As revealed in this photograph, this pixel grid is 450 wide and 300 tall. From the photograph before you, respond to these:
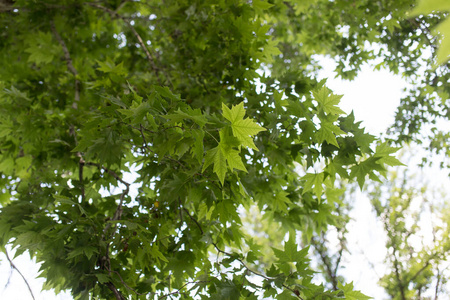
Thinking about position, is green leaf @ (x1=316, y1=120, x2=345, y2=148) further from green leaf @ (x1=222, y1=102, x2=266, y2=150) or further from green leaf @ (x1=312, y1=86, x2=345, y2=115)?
green leaf @ (x1=222, y1=102, x2=266, y2=150)

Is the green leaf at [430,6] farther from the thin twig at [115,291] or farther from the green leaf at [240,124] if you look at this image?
the thin twig at [115,291]

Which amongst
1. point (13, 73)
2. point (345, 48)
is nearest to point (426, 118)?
point (345, 48)

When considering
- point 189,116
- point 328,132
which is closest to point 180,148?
point 189,116

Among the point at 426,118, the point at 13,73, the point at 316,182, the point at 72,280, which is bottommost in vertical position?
the point at 72,280

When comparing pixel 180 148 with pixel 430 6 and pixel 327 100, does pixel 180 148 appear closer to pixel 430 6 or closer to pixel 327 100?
pixel 327 100

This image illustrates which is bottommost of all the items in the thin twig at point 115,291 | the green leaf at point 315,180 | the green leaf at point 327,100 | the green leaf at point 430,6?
the thin twig at point 115,291

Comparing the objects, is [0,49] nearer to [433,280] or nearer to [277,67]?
[277,67]

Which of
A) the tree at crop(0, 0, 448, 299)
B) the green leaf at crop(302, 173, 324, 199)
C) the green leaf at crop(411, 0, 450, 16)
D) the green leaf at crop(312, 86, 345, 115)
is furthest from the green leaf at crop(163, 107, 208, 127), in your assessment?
the green leaf at crop(411, 0, 450, 16)

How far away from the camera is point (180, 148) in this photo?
1.75 m

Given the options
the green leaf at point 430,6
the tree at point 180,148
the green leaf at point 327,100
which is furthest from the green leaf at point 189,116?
the green leaf at point 430,6

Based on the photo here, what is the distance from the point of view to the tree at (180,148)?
197 centimetres

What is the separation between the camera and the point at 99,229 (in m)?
2.20

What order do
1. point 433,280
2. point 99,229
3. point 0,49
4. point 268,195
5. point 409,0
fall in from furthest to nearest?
point 433,280, point 0,49, point 409,0, point 268,195, point 99,229

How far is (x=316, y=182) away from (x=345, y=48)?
297cm
